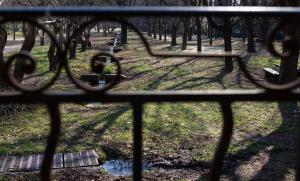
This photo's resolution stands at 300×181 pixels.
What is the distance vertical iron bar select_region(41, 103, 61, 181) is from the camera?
4.93ft

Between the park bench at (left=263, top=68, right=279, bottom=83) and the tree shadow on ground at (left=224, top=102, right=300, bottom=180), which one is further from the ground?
the park bench at (left=263, top=68, right=279, bottom=83)

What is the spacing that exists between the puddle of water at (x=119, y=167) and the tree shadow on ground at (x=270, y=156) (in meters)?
1.24

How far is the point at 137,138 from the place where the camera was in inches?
63.3

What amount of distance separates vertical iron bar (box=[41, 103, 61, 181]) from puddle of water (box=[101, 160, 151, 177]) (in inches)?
195

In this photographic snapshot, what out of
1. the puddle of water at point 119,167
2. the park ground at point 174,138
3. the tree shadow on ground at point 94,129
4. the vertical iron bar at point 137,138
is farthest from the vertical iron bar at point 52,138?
the tree shadow on ground at point 94,129

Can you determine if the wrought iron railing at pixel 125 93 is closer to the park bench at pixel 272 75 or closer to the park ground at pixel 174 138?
the park ground at pixel 174 138

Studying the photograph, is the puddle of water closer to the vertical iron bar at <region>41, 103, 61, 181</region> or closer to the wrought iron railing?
the vertical iron bar at <region>41, 103, 61, 181</region>

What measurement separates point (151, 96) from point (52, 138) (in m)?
0.38

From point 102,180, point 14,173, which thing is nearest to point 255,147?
point 102,180

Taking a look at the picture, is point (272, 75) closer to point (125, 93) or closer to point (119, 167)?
point (119, 167)

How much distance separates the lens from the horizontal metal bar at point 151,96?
56.5 inches

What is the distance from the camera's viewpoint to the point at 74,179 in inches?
243

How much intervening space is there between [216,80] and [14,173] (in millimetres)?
9665

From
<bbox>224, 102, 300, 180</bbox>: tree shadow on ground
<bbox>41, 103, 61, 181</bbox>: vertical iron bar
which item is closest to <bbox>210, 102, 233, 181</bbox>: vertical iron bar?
<bbox>41, 103, 61, 181</bbox>: vertical iron bar
